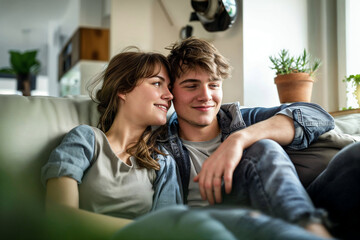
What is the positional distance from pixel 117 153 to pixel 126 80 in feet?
0.92

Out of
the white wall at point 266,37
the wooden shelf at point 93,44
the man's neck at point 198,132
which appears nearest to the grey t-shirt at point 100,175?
the man's neck at point 198,132

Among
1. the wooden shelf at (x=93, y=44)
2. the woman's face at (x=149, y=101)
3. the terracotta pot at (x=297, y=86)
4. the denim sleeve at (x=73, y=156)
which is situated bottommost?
the denim sleeve at (x=73, y=156)

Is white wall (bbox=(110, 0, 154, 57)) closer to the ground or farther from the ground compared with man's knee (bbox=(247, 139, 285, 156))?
farther from the ground

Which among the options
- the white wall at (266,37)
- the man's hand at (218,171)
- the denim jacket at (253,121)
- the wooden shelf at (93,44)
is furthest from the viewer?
the wooden shelf at (93,44)

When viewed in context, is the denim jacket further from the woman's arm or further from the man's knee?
the woman's arm

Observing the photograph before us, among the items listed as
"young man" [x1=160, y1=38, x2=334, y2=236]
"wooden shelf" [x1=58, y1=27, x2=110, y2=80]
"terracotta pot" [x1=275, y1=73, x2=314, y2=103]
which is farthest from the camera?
"wooden shelf" [x1=58, y1=27, x2=110, y2=80]

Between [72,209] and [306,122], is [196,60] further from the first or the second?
[72,209]

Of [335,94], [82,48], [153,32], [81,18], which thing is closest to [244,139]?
[335,94]

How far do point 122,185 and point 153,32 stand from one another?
2903 millimetres

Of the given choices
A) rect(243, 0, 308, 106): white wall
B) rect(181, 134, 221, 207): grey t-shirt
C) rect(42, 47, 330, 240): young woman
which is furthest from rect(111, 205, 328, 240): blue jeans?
rect(243, 0, 308, 106): white wall

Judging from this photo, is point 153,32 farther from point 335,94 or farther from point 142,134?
point 142,134

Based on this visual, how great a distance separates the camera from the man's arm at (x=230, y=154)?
0.98 metres

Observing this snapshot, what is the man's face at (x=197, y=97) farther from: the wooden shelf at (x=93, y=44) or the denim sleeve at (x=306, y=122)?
the wooden shelf at (x=93, y=44)

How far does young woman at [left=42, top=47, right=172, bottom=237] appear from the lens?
100 cm
